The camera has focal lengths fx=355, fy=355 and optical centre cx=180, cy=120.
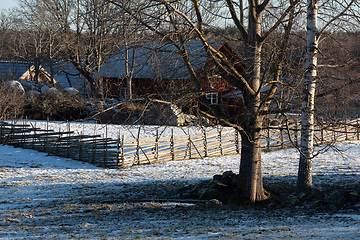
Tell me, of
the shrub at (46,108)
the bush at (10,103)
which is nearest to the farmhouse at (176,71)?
the bush at (10,103)

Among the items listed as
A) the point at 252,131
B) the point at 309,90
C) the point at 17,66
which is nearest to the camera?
the point at 309,90

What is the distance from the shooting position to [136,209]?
7793mm

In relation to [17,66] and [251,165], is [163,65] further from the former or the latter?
[17,66]

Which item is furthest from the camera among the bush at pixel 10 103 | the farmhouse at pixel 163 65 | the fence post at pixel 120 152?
the bush at pixel 10 103

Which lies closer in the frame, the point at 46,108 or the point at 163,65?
the point at 163,65

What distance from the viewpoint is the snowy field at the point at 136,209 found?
5691 mm

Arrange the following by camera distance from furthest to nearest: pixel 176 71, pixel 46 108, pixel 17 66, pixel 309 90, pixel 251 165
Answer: pixel 17 66
pixel 46 108
pixel 251 165
pixel 309 90
pixel 176 71

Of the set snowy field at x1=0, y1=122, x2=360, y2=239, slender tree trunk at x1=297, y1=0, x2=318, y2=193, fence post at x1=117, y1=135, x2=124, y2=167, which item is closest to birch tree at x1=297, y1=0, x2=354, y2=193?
slender tree trunk at x1=297, y1=0, x2=318, y2=193

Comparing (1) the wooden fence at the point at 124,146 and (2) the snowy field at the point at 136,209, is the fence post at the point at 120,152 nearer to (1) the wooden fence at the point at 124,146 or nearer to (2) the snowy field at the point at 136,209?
(1) the wooden fence at the point at 124,146

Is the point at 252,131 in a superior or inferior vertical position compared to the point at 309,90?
inferior

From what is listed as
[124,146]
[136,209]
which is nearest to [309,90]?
[136,209]

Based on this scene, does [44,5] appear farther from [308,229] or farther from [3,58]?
[308,229]

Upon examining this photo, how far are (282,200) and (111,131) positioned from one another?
14.9 metres

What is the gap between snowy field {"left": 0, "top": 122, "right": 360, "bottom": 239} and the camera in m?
5.69
